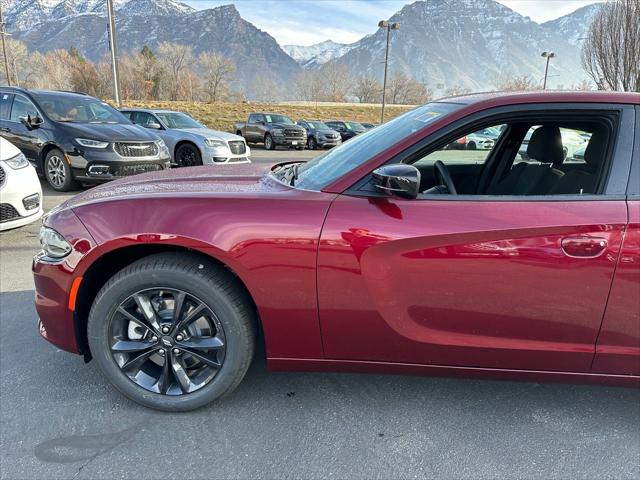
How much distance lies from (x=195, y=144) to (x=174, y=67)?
95575 millimetres

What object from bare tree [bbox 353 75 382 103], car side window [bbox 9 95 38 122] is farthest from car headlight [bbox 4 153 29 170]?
bare tree [bbox 353 75 382 103]

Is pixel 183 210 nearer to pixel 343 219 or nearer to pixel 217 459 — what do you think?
pixel 343 219

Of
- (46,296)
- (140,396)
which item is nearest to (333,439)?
(140,396)

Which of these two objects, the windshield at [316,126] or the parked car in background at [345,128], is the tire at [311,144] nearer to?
the windshield at [316,126]

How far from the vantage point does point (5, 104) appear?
310 inches

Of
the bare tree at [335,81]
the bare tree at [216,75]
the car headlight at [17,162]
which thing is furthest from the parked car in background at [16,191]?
the bare tree at [335,81]

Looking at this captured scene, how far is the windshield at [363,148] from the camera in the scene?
2.21m

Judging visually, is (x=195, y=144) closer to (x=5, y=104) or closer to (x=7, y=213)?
(x=5, y=104)

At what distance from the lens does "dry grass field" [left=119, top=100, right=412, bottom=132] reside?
3781 centimetres

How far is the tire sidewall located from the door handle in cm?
151

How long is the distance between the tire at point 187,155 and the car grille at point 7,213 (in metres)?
5.71

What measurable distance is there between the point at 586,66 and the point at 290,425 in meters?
23.6

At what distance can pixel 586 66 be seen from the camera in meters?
20.4

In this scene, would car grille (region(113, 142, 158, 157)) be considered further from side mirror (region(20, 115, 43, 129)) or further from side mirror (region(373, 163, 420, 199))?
side mirror (region(373, 163, 420, 199))
